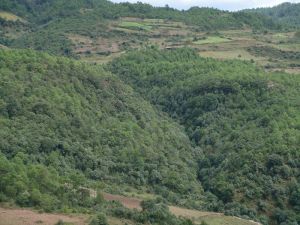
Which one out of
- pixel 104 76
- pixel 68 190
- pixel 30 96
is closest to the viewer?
pixel 68 190

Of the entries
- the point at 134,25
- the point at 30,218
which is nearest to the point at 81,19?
the point at 134,25

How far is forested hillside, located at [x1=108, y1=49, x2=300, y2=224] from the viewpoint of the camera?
7144cm

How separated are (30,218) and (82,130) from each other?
79.4 feet

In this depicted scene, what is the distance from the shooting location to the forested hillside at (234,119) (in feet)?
234

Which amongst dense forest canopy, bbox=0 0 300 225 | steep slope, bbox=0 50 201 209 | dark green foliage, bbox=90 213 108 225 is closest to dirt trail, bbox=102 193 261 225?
dense forest canopy, bbox=0 0 300 225

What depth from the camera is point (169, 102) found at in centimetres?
10269

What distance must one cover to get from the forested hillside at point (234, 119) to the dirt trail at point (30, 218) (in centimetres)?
2088

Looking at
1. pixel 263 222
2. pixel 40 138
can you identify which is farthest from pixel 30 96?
pixel 263 222

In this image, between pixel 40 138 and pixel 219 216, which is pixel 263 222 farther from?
pixel 40 138

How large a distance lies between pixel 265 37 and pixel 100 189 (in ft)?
301

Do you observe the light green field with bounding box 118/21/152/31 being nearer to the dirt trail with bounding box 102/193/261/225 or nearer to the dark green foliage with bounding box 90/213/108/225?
the dirt trail with bounding box 102/193/261/225

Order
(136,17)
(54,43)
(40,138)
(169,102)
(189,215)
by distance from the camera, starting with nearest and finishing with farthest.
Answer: (189,215)
(40,138)
(169,102)
(54,43)
(136,17)

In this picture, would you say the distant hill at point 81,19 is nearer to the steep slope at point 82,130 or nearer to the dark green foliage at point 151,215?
the steep slope at point 82,130

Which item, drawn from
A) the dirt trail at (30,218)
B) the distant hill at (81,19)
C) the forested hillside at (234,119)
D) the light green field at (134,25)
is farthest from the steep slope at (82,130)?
the light green field at (134,25)
